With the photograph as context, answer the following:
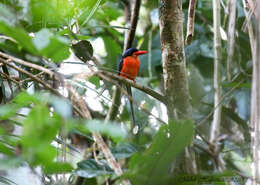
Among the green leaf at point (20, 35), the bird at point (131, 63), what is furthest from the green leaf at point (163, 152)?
the bird at point (131, 63)

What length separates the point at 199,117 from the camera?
411 cm

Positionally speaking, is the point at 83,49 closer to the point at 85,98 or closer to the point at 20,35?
the point at 85,98

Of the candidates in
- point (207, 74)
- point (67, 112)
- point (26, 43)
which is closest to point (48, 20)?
point (26, 43)

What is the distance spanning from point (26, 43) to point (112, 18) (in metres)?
4.23

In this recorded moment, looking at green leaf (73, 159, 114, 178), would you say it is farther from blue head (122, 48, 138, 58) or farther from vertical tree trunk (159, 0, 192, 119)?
blue head (122, 48, 138, 58)

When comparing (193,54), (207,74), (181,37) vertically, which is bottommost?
(207,74)

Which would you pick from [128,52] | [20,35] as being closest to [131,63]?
[128,52]

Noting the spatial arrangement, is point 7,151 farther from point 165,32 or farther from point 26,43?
point 165,32

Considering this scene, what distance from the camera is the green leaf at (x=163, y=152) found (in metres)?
1.15

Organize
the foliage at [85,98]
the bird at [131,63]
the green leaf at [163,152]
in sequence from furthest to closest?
the bird at [131,63]
the green leaf at [163,152]
the foliage at [85,98]

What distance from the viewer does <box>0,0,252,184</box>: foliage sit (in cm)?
98

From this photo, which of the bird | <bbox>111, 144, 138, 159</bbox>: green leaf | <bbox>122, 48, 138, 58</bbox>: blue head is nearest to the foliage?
<bbox>111, 144, 138, 159</bbox>: green leaf

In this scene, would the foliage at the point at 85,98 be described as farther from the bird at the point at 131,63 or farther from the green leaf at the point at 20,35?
the bird at the point at 131,63

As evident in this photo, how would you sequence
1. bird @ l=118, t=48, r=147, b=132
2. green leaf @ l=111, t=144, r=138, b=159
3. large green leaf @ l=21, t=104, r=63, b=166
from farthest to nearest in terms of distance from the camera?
bird @ l=118, t=48, r=147, b=132
green leaf @ l=111, t=144, r=138, b=159
large green leaf @ l=21, t=104, r=63, b=166
